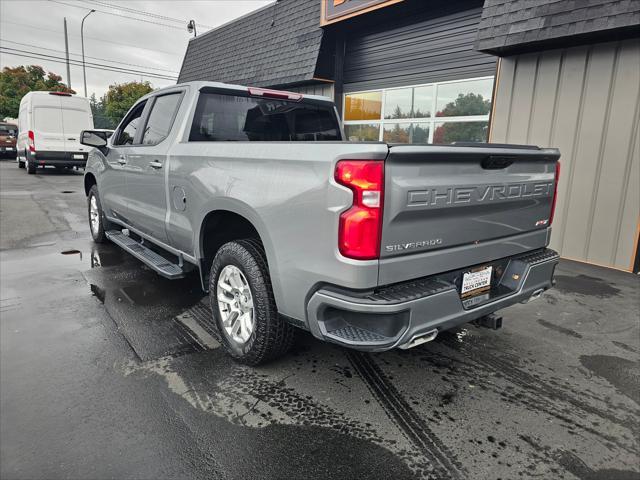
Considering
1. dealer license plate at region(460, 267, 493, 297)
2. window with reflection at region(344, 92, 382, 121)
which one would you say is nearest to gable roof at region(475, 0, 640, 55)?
window with reflection at region(344, 92, 382, 121)

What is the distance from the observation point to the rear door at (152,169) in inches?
157

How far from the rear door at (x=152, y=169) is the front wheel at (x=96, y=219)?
4.81 ft

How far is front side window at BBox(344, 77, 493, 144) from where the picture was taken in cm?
776

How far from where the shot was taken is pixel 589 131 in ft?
19.6

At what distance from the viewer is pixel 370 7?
8422 millimetres

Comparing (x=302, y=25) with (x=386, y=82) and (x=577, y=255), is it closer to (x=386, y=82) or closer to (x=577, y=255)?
(x=386, y=82)

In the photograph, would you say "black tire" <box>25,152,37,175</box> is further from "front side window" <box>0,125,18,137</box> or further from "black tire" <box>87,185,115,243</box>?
"black tire" <box>87,185,115,243</box>

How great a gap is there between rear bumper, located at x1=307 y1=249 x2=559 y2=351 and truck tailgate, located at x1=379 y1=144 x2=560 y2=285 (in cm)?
9

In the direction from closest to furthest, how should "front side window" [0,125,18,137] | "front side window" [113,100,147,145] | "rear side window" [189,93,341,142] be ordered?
"rear side window" [189,93,341,142]
"front side window" [113,100,147,145]
"front side window" [0,125,18,137]

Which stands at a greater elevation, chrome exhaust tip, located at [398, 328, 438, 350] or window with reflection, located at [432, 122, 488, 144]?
window with reflection, located at [432, 122, 488, 144]

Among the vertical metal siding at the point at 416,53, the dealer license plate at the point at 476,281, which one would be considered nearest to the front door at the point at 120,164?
the dealer license plate at the point at 476,281

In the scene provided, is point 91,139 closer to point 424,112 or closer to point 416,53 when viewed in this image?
point 424,112

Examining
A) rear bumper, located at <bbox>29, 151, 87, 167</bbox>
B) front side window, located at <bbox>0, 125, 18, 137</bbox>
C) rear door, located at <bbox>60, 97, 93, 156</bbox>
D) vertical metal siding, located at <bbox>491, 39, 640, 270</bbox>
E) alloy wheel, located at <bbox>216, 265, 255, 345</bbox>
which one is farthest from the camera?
front side window, located at <bbox>0, 125, 18, 137</bbox>

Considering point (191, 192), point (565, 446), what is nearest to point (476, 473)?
point (565, 446)
